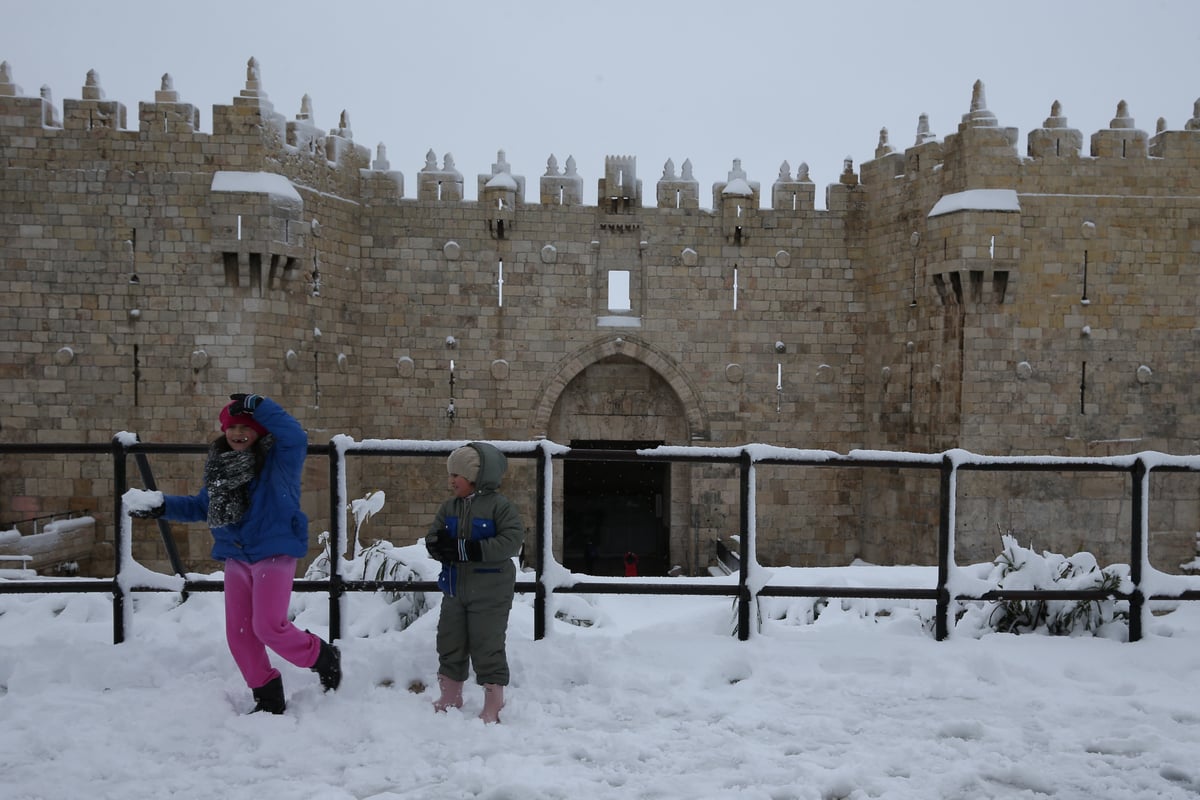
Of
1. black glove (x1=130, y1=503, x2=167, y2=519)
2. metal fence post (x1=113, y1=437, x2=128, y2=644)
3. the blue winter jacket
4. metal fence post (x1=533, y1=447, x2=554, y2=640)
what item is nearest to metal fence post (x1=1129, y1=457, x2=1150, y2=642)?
metal fence post (x1=533, y1=447, x2=554, y2=640)

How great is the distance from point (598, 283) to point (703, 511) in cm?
417

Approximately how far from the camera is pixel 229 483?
3561 millimetres

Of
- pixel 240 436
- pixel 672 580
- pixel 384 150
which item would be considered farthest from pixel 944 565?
pixel 384 150

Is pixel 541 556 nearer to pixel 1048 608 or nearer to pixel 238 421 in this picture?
pixel 238 421

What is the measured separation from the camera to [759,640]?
433 centimetres

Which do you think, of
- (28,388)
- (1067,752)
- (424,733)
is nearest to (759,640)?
(1067,752)

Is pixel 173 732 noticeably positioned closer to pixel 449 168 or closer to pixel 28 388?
pixel 28 388

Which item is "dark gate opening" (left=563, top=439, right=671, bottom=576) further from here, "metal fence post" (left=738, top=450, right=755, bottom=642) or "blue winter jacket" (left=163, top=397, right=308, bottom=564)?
"blue winter jacket" (left=163, top=397, right=308, bottom=564)

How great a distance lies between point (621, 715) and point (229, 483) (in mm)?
1904

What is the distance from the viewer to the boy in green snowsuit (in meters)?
3.59

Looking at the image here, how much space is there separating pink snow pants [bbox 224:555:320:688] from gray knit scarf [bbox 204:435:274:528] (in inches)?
8.6

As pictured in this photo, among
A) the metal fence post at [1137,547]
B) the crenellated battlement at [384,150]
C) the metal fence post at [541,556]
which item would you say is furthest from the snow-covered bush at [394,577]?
the crenellated battlement at [384,150]

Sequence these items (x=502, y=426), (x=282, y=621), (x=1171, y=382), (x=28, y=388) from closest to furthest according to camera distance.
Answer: (x=282, y=621) < (x=28, y=388) < (x=1171, y=382) < (x=502, y=426)

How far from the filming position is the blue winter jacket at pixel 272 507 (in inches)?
140
